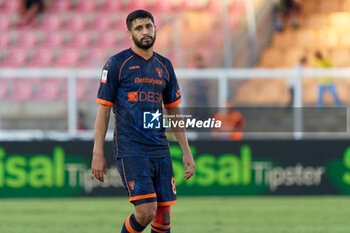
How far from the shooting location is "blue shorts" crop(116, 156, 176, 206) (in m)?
5.47

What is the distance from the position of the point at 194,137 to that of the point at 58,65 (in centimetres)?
579

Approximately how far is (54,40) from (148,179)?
13042 millimetres

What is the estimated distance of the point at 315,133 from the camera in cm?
1216

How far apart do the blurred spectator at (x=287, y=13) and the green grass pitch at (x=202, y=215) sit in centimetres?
763

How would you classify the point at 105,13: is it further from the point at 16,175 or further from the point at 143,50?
the point at 143,50

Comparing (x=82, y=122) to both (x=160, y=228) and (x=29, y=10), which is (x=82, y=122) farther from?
(x=29, y=10)

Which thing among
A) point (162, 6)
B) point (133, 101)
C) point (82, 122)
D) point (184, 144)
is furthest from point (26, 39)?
point (133, 101)

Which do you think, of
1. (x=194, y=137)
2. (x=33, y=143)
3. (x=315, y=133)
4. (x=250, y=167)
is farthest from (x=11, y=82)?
(x=315, y=133)

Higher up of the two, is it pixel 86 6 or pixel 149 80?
pixel 86 6

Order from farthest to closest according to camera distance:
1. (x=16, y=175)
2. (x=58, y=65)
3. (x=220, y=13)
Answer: (x=58, y=65), (x=220, y=13), (x=16, y=175)

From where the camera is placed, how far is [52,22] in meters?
19.1

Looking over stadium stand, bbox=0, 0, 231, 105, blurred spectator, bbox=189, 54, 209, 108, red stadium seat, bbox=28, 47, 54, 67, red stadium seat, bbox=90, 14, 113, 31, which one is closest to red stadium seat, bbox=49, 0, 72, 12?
stadium stand, bbox=0, 0, 231, 105

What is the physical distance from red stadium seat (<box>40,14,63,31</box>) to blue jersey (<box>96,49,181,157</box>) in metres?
13.7

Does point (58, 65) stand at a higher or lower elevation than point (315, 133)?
higher
